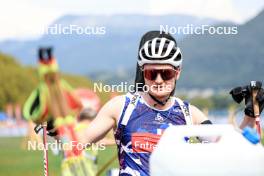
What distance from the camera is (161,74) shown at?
394cm

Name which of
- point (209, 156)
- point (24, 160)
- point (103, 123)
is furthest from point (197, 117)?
point (24, 160)

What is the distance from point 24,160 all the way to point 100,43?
2149 mm

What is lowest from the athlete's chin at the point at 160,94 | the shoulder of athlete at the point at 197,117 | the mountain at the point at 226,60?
the mountain at the point at 226,60

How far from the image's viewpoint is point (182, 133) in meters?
3.09

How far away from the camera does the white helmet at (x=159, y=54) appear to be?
3.98m

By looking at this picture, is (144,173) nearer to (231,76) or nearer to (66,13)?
(66,13)

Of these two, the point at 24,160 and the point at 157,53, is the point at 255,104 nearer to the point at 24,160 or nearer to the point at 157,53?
the point at 157,53

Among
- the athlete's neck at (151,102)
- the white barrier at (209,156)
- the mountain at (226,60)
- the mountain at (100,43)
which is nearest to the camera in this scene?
the white barrier at (209,156)

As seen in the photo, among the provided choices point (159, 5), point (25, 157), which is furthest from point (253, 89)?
point (25, 157)

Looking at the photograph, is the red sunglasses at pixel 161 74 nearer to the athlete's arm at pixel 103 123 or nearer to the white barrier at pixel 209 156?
the athlete's arm at pixel 103 123

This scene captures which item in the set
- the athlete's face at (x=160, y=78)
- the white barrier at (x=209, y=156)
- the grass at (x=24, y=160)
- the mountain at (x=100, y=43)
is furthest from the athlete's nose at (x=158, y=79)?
the grass at (x=24, y=160)

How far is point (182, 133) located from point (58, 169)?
906 centimetres

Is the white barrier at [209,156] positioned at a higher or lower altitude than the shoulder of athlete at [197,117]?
higher

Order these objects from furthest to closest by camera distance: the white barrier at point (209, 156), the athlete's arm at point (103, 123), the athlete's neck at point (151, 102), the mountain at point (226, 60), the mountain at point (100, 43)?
the mountain at point (226, 60) → the mountain at point (100, 43) → the athlete's neck at point (151, 102) → the athlete's arm at point (103, 123) → the white barrier at point (209, 156)
